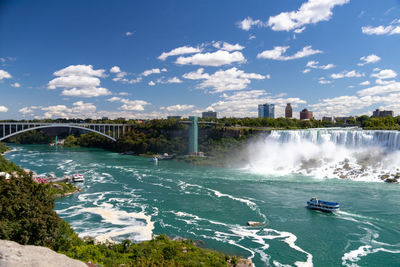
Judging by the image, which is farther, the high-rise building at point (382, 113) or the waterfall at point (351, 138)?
the high-rise building at point (382, 113)

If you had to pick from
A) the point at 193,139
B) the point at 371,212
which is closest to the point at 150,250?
the point at 371,212

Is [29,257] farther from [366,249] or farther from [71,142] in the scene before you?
[71,142]

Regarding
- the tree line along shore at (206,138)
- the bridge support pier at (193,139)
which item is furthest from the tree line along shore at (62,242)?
the bridge support pier at (193,139)

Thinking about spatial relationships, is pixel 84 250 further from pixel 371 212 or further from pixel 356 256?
pixel 371 212

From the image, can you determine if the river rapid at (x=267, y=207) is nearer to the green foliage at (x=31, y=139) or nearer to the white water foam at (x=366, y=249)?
the white water foam at (x=366, y=249)

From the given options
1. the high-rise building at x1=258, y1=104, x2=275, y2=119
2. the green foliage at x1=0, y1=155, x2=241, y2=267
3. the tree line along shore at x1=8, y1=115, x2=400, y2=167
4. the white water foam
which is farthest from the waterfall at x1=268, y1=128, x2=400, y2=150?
the high-rise building at x1=258, y1=104, x2=275, y2=119

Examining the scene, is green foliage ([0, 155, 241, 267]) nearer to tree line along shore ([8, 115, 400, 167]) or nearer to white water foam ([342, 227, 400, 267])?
white water foam ([342, 227, 400, 267])
